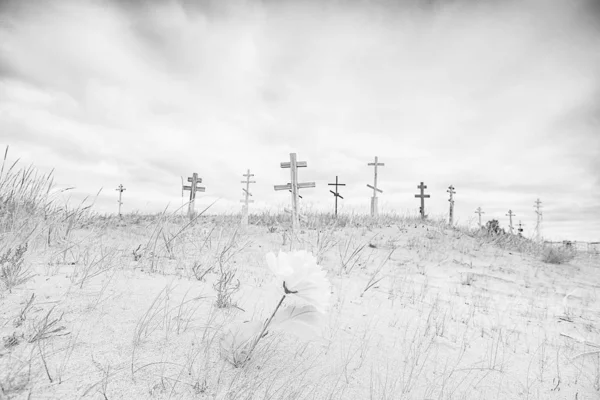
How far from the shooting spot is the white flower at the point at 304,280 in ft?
3.83

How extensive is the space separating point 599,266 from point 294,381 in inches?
479

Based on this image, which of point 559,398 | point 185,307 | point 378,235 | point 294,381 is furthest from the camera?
point 378,235

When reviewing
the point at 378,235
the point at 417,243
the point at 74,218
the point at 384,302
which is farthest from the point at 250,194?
the point at 384,302

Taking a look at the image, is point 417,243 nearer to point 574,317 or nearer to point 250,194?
point 574,317

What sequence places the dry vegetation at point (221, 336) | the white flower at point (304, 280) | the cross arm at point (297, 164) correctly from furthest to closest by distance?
1. the cross arm at point (297, 164)
2. the dry vegetation at point (221, 336)
3. the white flower at point (304, 280)

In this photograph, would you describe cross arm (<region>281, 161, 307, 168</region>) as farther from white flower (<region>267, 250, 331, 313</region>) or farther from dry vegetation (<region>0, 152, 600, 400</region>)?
white flower (<region>267, 250, 331, 313</region>)

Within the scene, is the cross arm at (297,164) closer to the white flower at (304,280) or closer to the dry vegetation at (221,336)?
the dry vegetation at (221,336)

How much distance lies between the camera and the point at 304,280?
3.87 feet

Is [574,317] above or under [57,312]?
under

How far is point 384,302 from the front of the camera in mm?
3342

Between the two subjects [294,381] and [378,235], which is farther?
[378,235]

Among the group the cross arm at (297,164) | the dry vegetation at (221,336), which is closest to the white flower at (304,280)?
the dry vegetation at (221,336)

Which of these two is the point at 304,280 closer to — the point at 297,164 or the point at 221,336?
the point at 221,336

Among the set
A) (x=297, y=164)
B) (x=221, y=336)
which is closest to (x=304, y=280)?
(x=221, y=336)
